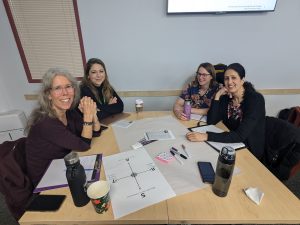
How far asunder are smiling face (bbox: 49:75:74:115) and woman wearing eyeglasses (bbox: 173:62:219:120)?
3.06 feet

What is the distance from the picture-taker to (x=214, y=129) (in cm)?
146

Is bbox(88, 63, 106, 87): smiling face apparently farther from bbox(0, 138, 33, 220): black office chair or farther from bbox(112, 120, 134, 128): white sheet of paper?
bbox(0, 138, 33, 220): black office chair

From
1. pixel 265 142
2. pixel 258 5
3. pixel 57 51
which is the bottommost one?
pixel 265 142

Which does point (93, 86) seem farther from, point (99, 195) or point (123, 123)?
point (99, 195)

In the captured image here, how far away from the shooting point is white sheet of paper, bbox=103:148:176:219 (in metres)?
0.81

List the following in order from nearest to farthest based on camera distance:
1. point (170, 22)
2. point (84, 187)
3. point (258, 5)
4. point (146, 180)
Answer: point (84, 187), point (146, 180), point (258, 5), point (170, 22)

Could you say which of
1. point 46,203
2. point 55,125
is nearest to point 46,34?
point 55,125

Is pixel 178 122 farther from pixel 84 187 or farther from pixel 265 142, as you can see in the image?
pixel 84 187

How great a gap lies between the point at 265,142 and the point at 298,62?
1.47 meters

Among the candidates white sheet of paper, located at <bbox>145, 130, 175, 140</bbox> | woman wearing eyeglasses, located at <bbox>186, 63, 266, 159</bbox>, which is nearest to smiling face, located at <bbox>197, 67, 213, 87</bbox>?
woman wearing eyeglasses, located at <bbox>186, 63, 266, 159</bbox>

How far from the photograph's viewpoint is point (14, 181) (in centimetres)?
106

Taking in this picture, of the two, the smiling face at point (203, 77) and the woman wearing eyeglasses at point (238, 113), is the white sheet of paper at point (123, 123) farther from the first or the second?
the smiling face at point (203, 77)

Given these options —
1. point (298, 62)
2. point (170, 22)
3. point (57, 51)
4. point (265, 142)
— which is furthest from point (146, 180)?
point (298, 62)

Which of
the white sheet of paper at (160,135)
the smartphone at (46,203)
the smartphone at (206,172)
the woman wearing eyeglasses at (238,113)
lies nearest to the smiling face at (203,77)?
the woman wearing eyeglasses at (238,113)
